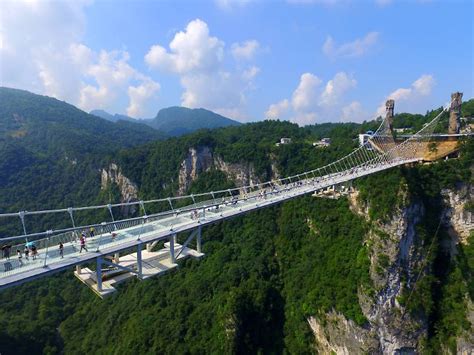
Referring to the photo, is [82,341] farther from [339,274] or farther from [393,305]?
[393,305]

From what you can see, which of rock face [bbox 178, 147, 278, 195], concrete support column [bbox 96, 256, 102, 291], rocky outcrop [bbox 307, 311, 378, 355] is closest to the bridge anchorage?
concrete support column [bbox 96, 256, 102, 291]

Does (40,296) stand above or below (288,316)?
above

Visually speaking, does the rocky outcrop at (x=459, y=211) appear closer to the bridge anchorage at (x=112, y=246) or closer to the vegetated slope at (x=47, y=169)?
the bridge anchorage at (x=112, y=246)

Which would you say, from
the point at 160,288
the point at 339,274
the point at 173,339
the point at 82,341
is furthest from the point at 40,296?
the point at 339,274

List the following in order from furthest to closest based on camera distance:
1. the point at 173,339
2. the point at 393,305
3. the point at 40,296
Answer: the point at 40,296
the point at 173,339
the point at 393,305

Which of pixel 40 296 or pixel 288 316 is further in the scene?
pixel 40 296

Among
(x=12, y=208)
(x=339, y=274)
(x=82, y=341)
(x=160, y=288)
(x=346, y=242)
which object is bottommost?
(x=82, y=341)

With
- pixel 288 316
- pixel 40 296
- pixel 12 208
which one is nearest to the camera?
pixel 288 316
